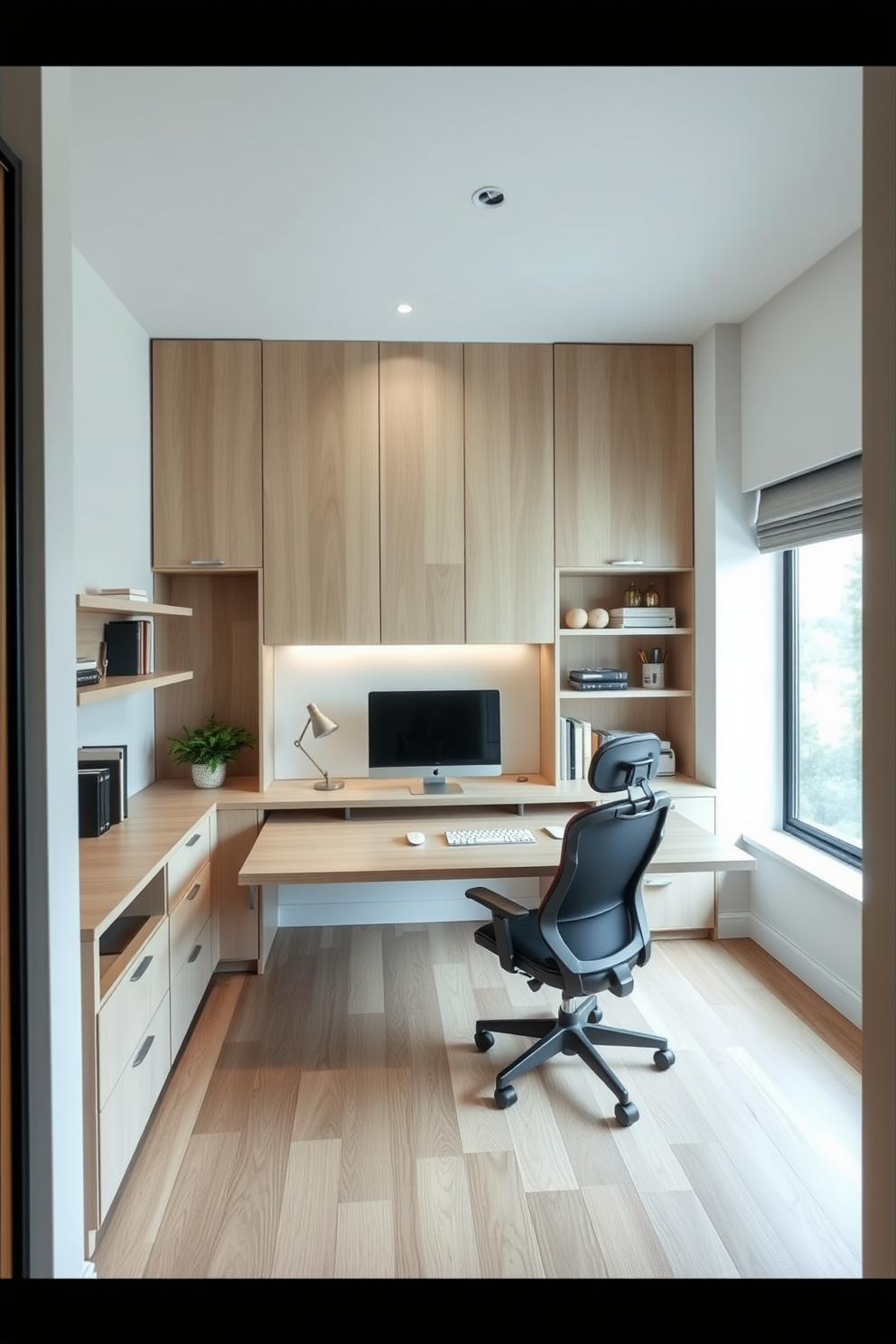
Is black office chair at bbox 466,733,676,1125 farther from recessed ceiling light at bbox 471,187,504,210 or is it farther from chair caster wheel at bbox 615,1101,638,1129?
recessed ceiling light at bbox 471,187,504,210

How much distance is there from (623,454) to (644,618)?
806 millimetres

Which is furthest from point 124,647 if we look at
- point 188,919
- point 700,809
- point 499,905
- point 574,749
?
point 700,809

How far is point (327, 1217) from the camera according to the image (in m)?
1.74

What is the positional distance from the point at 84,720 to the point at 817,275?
10.7ft

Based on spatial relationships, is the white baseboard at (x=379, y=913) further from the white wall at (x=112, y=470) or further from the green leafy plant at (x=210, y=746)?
the white wall at (x=112, y=470)

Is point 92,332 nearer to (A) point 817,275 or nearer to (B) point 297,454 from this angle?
(B) point 297,454

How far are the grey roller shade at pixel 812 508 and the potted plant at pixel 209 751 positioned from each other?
2.63m

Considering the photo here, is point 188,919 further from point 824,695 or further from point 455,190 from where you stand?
→ point 824,695

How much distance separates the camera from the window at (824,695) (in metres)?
2.82

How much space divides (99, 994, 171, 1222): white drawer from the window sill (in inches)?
92.6

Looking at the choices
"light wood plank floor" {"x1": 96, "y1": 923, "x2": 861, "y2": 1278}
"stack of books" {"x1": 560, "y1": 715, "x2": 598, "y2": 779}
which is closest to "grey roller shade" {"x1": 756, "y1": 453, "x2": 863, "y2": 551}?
"stack of books" {"x1": 560, "y1": 715, "x2": 598, "y2": 779}

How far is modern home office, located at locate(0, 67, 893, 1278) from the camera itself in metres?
1.72

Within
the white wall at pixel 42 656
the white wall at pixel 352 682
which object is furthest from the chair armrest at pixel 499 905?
the white wall at pixel 352 682
